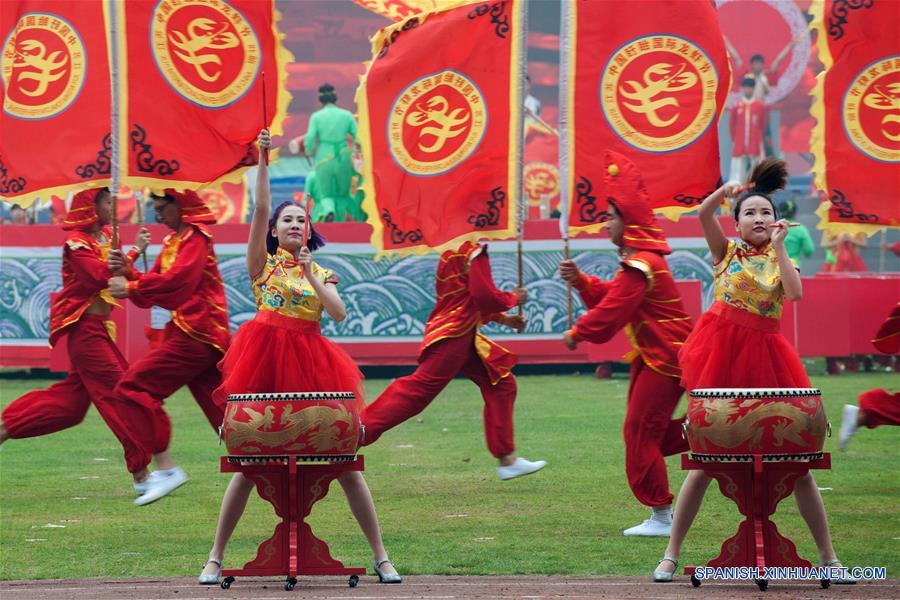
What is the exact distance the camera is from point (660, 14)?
28.1ft

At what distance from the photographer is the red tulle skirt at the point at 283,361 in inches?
268

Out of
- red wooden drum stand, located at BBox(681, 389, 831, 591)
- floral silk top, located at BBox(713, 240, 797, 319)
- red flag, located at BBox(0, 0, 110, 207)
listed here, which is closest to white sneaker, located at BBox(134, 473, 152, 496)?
red flag, located at BBox(0, 0, 110, 207)

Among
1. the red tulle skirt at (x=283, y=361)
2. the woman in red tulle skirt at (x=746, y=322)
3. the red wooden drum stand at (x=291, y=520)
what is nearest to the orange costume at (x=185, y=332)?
the red tulle skirt at (x=283, y=361)

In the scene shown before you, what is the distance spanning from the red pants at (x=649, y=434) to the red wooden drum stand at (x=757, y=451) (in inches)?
45.6

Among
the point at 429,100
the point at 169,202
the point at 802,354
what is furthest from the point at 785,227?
the point at 802,354

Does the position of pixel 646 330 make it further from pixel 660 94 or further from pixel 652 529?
pixel 660 94

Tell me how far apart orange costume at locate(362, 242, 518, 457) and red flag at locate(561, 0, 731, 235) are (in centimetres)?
79

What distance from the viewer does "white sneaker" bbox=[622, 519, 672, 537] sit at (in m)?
7.74

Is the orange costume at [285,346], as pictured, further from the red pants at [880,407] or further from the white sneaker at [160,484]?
the red pants at [880,407]

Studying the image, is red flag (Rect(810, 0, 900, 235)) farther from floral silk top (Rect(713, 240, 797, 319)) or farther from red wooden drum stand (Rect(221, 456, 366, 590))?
red wooden drum stand (Rect(221, 456, 366, 590))

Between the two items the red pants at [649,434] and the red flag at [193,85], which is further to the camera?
the red flag at [193,85]

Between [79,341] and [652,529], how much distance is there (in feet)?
12.3

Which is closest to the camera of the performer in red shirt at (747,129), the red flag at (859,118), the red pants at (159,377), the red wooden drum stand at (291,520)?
the red wooden drum stand at (291,520)

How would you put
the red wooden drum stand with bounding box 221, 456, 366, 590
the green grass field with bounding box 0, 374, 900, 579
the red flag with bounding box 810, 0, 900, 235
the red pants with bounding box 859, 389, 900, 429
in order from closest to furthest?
the red wooden drum stand with bounding box 221, 456, 366, 590 < the green grass field with bounding box 0, 374, 900, 579 < the red pants with bounding box 859, 389, 900, 429 < the red flag with bounding box 810, 0, 900, 235
